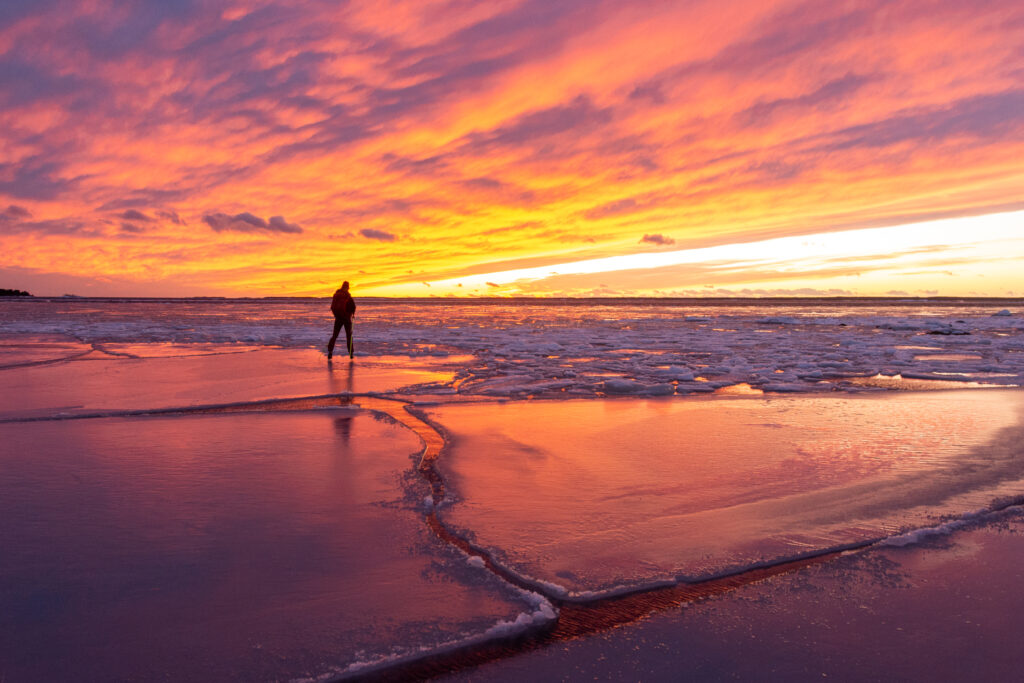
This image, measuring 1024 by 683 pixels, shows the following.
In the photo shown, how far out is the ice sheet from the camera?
734cm

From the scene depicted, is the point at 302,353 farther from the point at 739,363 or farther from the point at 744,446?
the point at 744,446

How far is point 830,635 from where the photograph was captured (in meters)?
2.31

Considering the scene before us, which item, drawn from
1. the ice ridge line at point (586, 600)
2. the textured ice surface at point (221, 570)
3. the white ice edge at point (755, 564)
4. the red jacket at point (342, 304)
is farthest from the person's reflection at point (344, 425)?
the red jacket at point (342, 304)

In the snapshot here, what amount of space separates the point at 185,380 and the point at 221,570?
24.9ft

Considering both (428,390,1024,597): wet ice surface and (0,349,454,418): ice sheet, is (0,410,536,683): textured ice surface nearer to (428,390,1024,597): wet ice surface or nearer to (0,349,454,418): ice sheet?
(428,390,1024,597): wet ice surface

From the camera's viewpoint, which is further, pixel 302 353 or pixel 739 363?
pixel 302 353

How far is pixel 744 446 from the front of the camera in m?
5.13

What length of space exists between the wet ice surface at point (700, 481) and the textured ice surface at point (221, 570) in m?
0.44

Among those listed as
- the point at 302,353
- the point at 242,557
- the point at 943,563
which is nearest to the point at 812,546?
the point at 943,563

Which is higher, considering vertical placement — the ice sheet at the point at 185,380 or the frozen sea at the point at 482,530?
the ice sheet at the point at 185,380

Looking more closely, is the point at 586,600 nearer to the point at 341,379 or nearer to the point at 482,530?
the point at 482,530

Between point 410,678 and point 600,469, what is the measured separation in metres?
2.62

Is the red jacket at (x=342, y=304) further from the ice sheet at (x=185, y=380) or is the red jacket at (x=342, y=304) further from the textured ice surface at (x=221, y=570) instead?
the textured ice surface at (x=221, y=570)

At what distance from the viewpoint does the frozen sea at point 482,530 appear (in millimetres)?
2221
